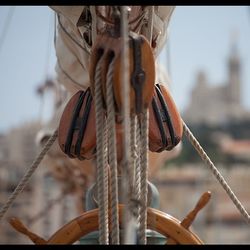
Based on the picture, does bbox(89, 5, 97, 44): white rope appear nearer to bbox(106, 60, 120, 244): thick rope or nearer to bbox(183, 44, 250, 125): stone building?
bbox(106, 60, 120, 244): thick rope

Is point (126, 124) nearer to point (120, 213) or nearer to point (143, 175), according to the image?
point (143, 175)

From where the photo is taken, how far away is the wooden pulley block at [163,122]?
6.55 ft

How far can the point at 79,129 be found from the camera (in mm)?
1999

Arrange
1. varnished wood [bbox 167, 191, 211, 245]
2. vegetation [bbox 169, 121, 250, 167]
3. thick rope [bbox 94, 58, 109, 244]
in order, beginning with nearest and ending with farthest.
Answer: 1. thick rope [bbox 94, 58, 109, 244]
2. varnished wood [bbox 167, 191, 211, 245]
3. vegetation [bbox 169, 121, 250, 167]

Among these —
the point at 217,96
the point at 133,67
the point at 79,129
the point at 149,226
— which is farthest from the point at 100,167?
the point at 217,96

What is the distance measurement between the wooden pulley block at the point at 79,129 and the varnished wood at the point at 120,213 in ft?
0.54

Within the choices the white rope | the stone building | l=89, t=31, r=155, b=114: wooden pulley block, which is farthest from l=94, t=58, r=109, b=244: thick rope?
the stone building

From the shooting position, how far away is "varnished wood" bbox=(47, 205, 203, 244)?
199 centimetres

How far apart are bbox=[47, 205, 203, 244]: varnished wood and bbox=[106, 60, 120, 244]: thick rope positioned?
1.36 feet

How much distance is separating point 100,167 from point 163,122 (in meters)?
0.43

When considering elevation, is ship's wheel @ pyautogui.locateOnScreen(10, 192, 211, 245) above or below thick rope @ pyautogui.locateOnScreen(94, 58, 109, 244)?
below

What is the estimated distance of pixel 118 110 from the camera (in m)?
1.67

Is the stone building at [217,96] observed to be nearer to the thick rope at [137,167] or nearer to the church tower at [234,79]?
the church tower at [234,79]
